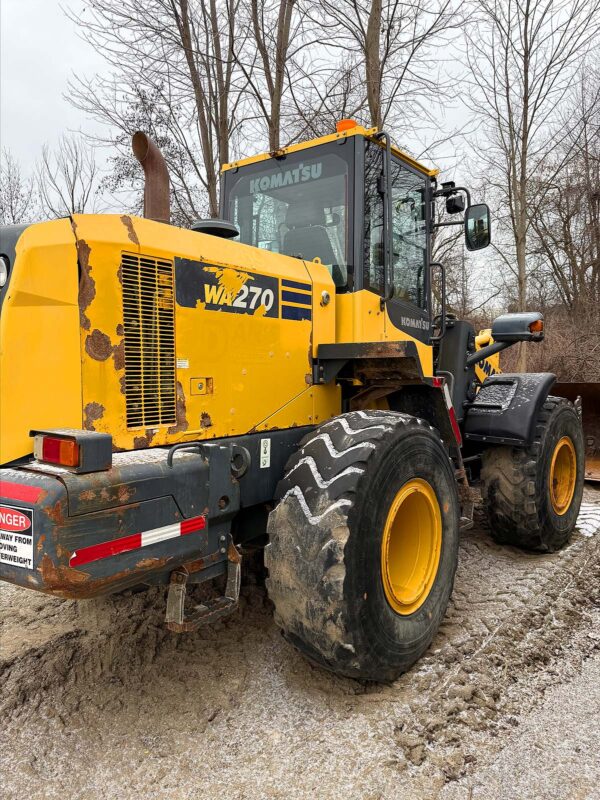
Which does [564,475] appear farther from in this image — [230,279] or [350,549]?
[230,279]

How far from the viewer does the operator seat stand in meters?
3.60

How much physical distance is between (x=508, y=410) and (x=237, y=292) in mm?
2561

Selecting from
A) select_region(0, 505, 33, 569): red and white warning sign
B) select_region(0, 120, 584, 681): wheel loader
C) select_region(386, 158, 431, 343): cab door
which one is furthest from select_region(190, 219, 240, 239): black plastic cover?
select_region(0, 505, 33, 569): red and white warning sign

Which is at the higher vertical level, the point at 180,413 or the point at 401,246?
the point at 401,246

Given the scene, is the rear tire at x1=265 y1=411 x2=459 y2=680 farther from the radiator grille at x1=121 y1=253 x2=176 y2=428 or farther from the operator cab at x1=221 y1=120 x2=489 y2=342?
the operator cab at x1=221 y1=120 x2=489 y2=342

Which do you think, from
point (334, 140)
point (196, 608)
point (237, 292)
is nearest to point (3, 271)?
point (237, 292)

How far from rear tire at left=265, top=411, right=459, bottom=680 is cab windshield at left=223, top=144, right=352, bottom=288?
3.72 ft

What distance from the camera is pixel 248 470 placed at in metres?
2.87

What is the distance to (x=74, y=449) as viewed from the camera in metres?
2.10

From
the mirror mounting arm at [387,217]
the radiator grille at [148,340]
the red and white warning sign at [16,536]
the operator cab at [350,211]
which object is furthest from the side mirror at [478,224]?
the red and white warning sign at [16,536]

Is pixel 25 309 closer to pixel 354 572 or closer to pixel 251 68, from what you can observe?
pixel 354 572

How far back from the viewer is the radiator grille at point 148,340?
2.46 m

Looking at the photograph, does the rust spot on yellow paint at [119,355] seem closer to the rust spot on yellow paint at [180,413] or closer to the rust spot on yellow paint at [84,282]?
the rust spot on yellow paint at [84,282]

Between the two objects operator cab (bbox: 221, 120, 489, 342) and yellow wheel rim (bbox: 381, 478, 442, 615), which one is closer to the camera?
yellow wheel rim (bbox: 381, 478, 442, 615)
